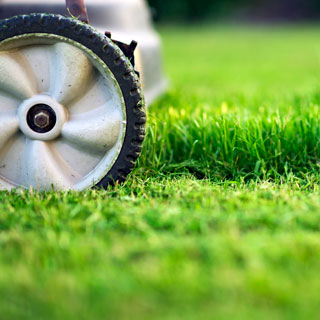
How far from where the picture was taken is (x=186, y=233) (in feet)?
4.60

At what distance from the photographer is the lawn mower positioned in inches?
68.6

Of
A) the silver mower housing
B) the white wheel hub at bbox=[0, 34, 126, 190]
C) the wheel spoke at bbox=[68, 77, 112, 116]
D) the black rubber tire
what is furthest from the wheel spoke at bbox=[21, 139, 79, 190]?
the silver mower housing

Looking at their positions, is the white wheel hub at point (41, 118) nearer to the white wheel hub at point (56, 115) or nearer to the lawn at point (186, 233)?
the white wheel hub at point (56, 115)

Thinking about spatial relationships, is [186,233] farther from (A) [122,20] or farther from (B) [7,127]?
(A) [122,20]

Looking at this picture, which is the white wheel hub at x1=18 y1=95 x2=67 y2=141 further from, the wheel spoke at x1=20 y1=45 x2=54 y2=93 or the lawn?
the lawn

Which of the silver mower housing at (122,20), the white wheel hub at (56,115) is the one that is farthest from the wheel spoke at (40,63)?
the silver mower housing at (122,20)

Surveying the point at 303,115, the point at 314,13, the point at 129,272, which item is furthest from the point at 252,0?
the point at 129,272

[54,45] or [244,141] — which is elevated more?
[54,45]

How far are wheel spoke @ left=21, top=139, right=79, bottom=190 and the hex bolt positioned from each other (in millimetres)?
56

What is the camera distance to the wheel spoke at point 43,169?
1.77 meters

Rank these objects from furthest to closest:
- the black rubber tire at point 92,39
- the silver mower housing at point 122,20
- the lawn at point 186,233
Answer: the silver mower housing at point 122,20 < the black rubber tire at point 92,39 < the lawn at point 186,233

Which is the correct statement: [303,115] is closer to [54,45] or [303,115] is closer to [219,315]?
[54,45]

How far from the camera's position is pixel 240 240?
51.6 inches

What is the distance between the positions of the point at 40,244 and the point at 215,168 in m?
0.94
